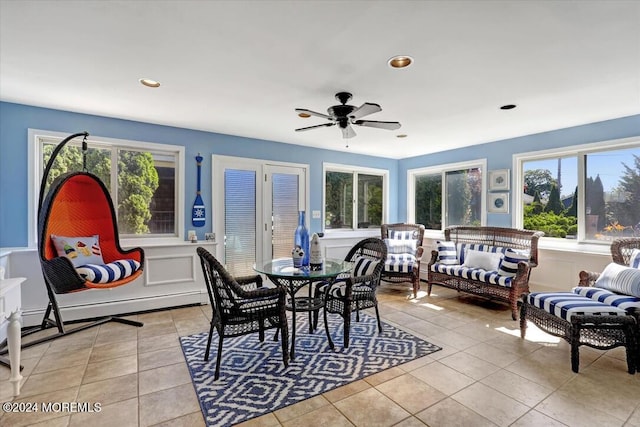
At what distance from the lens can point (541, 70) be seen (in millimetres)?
2510

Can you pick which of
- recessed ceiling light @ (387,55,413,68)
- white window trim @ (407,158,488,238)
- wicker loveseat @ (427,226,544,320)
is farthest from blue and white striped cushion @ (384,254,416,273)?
recessed ceiling light @ (387,55,413,68)

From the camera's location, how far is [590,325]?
8.23 ft

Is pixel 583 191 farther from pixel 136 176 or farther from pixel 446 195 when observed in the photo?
pixel 136 176

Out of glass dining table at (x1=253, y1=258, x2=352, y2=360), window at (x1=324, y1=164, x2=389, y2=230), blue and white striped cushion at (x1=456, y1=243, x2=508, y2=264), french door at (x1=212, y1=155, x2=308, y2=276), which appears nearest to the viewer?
glass dining table at (x1=253, y1=258, x2=352, y2=360)

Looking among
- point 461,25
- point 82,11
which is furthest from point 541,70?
point 82,11

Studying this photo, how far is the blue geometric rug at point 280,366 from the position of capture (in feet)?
6.82

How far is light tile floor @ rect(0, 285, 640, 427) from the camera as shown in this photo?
1923 millimetres

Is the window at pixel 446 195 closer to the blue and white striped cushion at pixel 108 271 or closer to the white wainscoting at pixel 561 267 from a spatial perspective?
the white wainscoting at pixel 561 267

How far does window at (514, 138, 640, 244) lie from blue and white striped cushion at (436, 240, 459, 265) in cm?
105

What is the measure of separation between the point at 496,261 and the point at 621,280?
1374mm

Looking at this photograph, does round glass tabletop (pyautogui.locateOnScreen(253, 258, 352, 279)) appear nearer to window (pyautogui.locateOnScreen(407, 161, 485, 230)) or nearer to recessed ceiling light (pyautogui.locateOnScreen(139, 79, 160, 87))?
recessed ceiling light (pyautogui.locateOnScreen(139, 79, 160, 87))

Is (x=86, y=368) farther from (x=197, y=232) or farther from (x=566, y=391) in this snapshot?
(x=566, y=391)

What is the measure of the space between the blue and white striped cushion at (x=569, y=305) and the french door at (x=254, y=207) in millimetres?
3445

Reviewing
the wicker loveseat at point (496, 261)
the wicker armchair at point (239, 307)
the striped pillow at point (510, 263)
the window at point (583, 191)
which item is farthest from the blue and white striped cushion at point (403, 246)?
the wicker armchair at point (239, 307)
